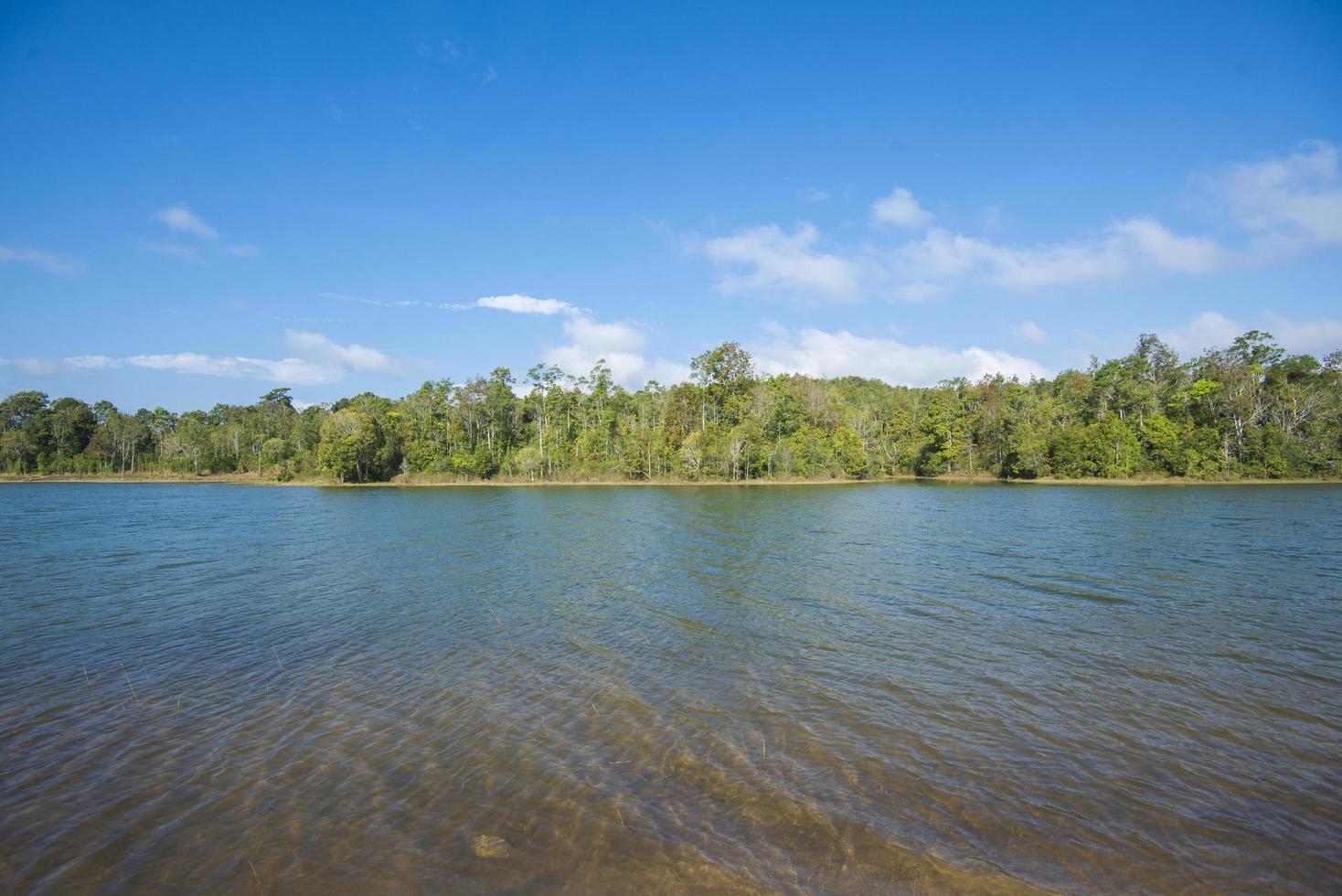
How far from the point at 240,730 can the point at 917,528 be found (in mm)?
34052

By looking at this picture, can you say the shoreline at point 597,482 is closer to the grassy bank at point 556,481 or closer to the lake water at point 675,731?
the grassy bank at point 556,481

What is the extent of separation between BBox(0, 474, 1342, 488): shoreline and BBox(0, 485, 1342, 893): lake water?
71.2 metres

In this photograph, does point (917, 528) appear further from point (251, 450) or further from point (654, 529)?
point (251, 450)

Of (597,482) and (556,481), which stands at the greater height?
(556,481)

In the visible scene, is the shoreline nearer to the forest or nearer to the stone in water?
the forest

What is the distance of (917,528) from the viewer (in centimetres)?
3553

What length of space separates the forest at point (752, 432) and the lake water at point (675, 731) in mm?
76463

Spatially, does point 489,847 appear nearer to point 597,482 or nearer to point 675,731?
point 675,731

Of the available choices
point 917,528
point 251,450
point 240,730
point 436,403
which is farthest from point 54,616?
point 251,450

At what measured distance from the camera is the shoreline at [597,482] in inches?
3071

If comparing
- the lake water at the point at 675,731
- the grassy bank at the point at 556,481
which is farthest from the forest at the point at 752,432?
the lake water at the point at 675,731

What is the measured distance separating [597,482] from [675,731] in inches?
3567

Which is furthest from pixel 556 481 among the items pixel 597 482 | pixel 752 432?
pixel 752 432

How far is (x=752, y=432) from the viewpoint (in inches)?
3745
